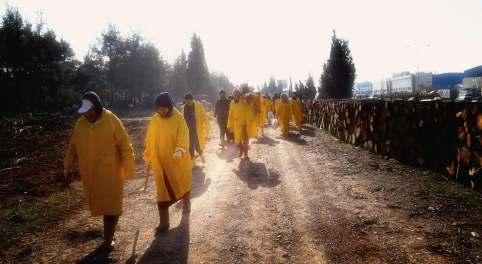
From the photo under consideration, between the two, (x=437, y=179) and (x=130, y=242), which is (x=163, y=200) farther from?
(x=437, y=179)

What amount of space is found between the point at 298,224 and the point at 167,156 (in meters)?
2.00

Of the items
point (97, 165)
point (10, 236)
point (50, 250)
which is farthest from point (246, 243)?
point (10, 236)

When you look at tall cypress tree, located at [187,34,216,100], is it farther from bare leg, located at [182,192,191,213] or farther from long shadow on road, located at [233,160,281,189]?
bare leg, located at [182,192,191,213]

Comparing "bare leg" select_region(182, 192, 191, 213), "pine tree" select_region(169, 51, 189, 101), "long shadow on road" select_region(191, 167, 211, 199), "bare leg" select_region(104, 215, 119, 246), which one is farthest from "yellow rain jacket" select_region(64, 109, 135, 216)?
"pine tree" select_region(169, 51, 189, 101)

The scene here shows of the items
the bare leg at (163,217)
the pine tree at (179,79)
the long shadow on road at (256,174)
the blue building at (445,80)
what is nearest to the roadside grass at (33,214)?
the bare leg at (163,217)

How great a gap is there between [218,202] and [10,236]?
3.04m

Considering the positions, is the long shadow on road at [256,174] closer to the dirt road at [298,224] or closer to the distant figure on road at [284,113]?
the dirt road at [298,224]

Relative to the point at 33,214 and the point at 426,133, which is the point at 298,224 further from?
the point at 426,133

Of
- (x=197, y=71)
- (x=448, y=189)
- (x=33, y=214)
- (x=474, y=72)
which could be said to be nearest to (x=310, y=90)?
(x=474, y=72)

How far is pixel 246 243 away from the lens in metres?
4.93

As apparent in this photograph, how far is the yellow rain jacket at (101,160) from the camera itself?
4.80 meters

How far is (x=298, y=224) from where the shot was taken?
556 centimetres

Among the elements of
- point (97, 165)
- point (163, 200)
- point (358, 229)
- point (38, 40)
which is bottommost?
point (358, 229)

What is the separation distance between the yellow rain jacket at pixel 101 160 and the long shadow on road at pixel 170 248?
0.63m
